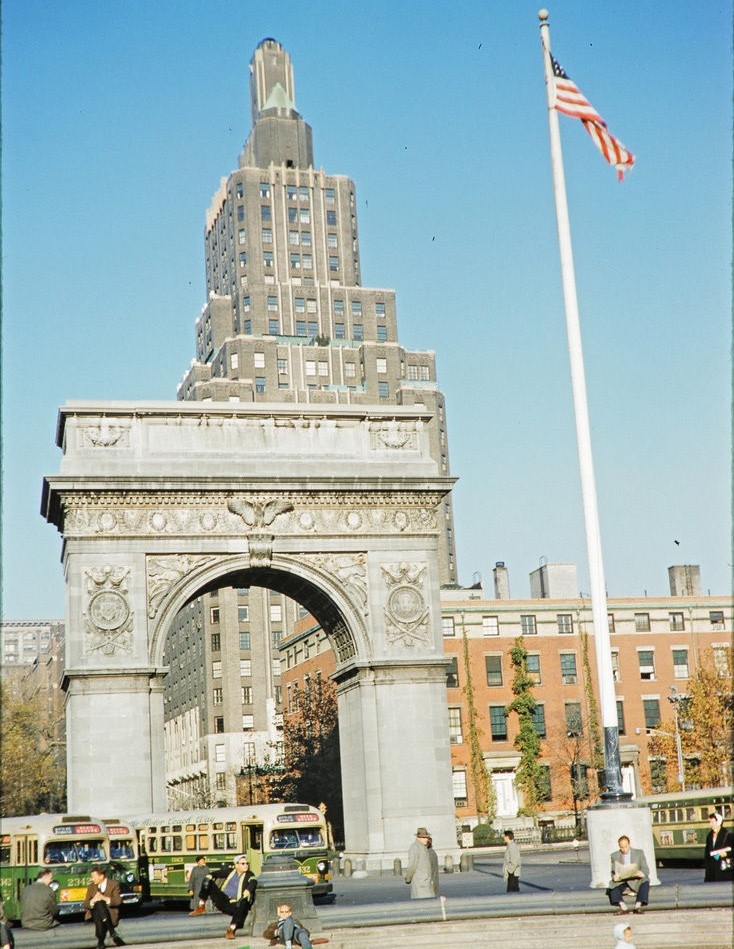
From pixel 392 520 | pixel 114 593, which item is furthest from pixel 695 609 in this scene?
pixel 114 593

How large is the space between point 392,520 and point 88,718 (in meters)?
12.4

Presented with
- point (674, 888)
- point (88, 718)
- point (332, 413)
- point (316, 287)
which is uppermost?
point (316, 287)

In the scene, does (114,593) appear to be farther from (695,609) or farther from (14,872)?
(695,609)

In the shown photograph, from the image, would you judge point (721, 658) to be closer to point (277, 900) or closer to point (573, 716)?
point (573, 716)

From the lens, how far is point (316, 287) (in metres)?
126

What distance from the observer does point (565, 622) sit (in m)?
74.9

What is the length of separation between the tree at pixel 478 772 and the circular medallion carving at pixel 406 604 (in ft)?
83.9

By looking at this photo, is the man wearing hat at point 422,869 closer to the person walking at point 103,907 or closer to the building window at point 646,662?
the person walking at point 103,907

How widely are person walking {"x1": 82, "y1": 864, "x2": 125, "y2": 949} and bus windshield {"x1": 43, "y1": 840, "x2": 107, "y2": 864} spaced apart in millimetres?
8040

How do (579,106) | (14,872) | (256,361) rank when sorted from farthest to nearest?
(256,361) < (14,872) < (579,106)

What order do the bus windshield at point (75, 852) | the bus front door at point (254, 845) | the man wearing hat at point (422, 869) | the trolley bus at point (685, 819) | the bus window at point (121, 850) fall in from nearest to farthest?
the man wearing hat at point (422, 869), the bus windshield at point (75, 852), the bus front door at point (254, 845), the bus window at point (121, 850), the trolley bus at point (685, 819)

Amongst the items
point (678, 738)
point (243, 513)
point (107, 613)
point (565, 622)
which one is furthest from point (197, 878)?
point (565, 622)

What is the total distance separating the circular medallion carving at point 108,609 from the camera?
145 ft

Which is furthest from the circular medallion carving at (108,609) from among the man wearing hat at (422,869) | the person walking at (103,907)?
the man wearing hat at (422,869)
